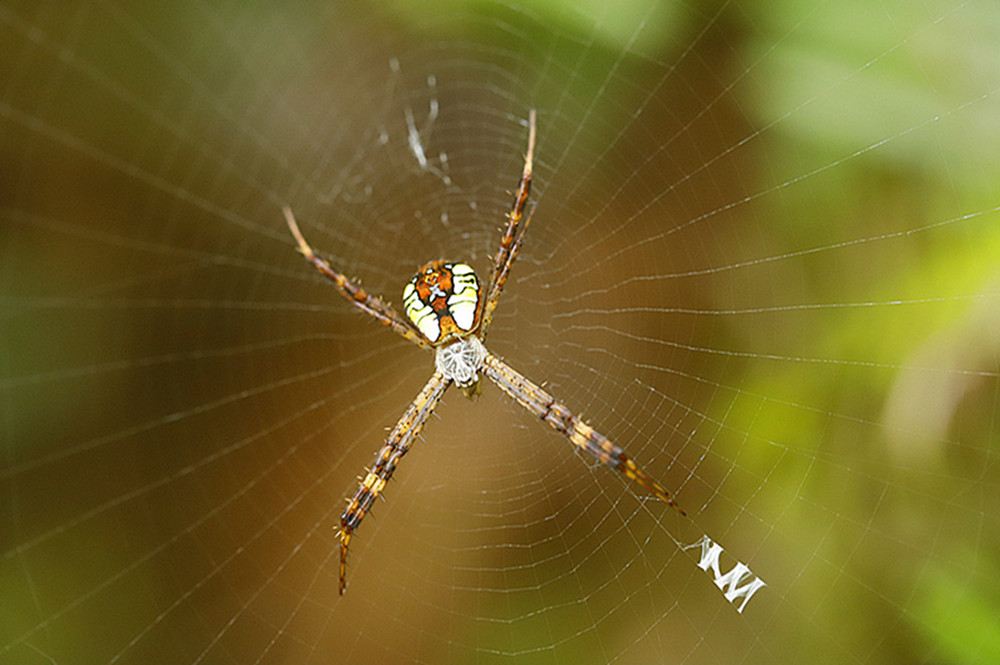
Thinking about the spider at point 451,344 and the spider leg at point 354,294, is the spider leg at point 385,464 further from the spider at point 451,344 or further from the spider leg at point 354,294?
the spider leg at point 354,294

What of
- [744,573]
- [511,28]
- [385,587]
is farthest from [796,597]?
[511,28]

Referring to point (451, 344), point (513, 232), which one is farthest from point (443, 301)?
point (513, 232)

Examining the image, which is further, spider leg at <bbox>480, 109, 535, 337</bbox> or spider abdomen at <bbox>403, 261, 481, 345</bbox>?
spider abdomen at <bbox>403, 261, 481, 345</bbox>

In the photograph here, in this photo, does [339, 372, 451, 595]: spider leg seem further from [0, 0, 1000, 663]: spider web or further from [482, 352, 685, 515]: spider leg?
[0, 0, 1000, 663]: spider web

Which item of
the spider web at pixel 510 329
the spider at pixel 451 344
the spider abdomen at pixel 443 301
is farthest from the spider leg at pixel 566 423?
the spider web at pixel 510 329

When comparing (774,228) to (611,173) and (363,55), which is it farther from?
(363,55)

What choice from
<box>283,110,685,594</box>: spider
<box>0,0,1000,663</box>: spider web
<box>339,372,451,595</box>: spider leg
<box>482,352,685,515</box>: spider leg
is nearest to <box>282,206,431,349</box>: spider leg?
<box>283,110,685,594</box>: spider
